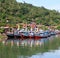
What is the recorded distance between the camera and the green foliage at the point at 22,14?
8281 cm

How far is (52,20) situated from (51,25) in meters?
6.27

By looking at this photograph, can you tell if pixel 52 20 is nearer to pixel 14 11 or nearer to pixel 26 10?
pixel 26 10

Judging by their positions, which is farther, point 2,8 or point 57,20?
point 57,20

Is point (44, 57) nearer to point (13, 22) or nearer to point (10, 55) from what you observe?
point (10, 55)

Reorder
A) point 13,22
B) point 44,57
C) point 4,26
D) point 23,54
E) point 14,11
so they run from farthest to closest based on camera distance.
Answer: point 14,11 → point 13,22 → point 4,26 → point 23,54 → point 44,57

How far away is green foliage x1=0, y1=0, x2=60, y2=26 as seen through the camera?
8281 centimetres

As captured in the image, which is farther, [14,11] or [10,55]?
[14,11]

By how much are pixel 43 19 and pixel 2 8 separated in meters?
29.6

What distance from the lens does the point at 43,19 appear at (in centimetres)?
11362

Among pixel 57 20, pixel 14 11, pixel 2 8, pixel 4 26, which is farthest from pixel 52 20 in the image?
pixel 4 26

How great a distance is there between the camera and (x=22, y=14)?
103312 mm

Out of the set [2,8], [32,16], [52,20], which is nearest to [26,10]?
[32,16]

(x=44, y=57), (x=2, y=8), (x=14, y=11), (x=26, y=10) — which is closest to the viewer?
(x=44, y=57)

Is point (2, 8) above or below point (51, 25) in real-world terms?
above
